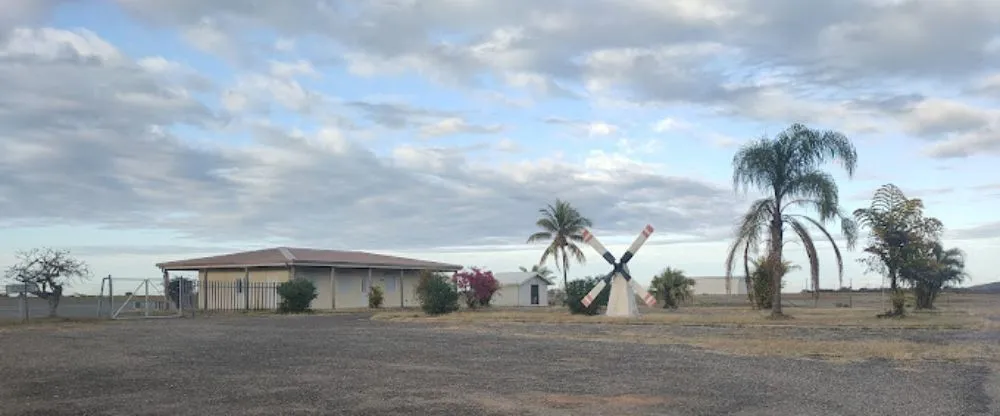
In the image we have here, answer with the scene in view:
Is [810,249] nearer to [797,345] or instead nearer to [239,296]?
[797,345]

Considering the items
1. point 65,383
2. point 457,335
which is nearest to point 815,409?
point 65,383

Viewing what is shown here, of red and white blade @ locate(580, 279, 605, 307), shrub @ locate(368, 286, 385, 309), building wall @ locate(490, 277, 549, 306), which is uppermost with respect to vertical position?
red and white blade @ locate(580, 279, 605, 307)

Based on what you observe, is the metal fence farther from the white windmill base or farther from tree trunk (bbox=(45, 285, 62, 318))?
the white windmill base

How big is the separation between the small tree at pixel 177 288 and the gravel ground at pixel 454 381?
25.0 m

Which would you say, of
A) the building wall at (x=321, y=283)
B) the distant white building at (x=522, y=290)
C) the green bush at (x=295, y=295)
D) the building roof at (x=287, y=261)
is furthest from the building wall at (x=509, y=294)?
the green bush at (x=295, y=295)

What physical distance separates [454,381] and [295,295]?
2787 cm

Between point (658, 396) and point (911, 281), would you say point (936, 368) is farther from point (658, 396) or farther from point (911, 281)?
point (911, 281)

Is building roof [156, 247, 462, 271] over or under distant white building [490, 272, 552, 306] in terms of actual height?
over

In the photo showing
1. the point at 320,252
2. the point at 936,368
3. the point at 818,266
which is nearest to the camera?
the point at 936,368

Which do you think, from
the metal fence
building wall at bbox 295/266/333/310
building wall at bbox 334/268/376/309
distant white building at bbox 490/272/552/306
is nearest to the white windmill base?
the metal fence

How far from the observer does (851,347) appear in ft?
57.7

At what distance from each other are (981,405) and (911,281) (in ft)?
86.1

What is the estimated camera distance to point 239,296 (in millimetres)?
43719

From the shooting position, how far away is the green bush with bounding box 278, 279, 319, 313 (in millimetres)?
38094
